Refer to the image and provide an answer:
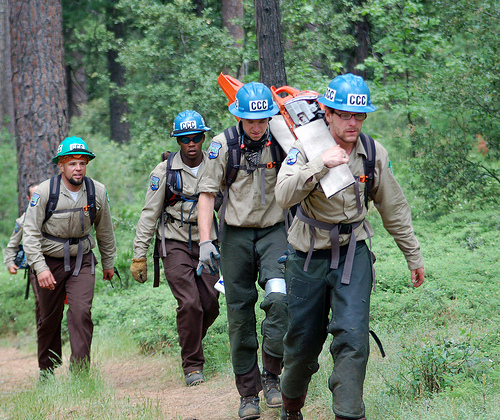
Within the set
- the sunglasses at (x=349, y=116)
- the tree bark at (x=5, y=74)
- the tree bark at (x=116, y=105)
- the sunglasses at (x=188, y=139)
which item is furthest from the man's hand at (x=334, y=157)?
the tree bark at (x=116, y=105)

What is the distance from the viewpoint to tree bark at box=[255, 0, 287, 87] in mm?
7557

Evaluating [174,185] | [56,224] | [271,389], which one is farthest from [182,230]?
[271,389]

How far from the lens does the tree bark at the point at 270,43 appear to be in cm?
756

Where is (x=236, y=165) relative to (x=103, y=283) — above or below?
above

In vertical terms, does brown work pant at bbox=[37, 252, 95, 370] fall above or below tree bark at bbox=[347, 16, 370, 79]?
below

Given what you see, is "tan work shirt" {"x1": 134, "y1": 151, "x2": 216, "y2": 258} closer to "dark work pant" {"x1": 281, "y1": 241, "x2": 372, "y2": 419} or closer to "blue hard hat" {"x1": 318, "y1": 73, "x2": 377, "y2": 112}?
"dark work pant" {"x1": 281, "y1": 241, "x2": 372, "y2": 419}

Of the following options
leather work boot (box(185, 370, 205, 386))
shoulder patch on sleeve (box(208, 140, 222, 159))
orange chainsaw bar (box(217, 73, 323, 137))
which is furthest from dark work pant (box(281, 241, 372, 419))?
leather work boot (box(185, 370, 205, 386))

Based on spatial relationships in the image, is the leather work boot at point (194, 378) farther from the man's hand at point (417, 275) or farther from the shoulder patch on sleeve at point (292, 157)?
the shoulder patch on sleeve at point (292, 157)

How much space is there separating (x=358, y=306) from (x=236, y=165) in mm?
1636

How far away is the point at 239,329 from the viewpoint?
490 centimetres

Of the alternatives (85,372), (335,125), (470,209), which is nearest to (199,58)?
(470,209)

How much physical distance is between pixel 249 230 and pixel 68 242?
7.71ft

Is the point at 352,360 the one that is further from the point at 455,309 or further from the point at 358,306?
the point at 455,309

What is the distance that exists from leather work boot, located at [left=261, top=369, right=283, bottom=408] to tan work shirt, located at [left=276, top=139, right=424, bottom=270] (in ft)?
5.05
